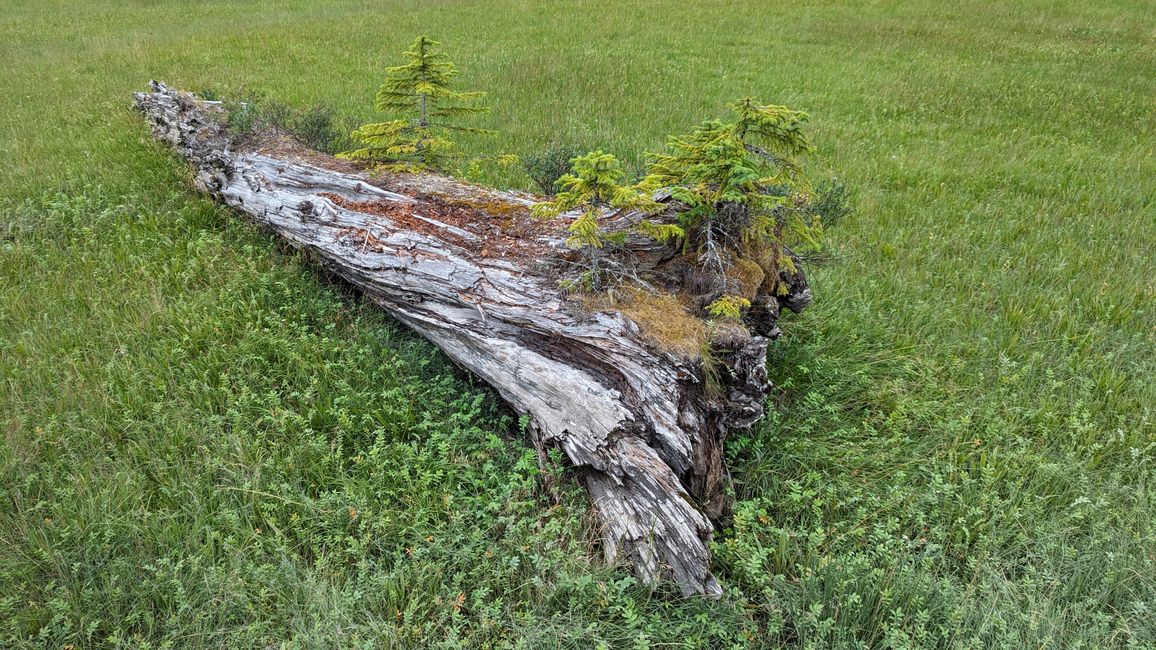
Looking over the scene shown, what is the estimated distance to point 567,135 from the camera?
10.2 metres

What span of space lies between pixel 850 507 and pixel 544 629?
2.10 m

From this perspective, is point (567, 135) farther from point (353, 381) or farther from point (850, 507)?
point (850, 507)

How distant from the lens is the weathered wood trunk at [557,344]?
12.3 ft

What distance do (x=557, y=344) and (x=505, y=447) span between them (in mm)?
803

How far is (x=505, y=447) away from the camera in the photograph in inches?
175

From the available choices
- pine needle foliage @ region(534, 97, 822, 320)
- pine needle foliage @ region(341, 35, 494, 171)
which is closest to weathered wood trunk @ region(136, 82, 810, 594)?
pine needle foliage @ region(534, 97, 822, 320)

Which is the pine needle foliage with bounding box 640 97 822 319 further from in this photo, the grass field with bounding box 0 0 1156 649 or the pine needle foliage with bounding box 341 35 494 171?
the pine needle foliage with bounding box 341 35 494 171

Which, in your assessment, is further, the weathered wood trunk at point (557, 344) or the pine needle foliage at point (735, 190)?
the pine needle foliage at point (735, 190)

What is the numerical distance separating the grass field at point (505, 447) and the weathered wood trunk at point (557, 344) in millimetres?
289

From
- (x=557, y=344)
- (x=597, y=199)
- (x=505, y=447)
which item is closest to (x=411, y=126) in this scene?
(x=597, y=199)

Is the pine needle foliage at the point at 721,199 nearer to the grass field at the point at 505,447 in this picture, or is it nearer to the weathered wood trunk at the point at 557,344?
the weathered wood trunk at the point at 557,344

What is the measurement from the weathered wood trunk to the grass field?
289 mm

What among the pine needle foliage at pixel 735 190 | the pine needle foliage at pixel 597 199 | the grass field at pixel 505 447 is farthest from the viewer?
the pine needle foliage at pixel 735 190

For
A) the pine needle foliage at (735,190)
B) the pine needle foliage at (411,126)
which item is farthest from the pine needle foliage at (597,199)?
the pine needle foliage at (411,126)
